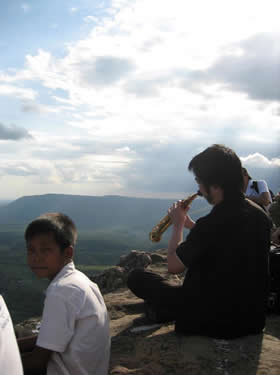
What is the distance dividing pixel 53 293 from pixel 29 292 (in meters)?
109

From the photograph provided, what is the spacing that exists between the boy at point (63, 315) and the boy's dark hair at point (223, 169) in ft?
5.81

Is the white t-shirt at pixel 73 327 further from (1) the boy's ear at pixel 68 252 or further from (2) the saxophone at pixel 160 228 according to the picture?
(2) the saxophone at pixel 160 228

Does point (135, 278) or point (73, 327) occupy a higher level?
point (73, 327)

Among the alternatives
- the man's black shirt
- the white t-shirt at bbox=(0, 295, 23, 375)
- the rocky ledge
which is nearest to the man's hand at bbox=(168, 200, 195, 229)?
the man's black shirt

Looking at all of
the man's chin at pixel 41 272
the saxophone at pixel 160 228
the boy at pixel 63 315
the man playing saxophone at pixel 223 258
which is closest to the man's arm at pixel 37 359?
the boy at pixel 63 315

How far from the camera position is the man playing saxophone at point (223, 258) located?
405 centimetres

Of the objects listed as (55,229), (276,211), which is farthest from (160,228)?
(276,211)

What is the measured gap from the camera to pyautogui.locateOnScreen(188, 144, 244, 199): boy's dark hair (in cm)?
418

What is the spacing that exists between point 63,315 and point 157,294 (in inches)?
88.3

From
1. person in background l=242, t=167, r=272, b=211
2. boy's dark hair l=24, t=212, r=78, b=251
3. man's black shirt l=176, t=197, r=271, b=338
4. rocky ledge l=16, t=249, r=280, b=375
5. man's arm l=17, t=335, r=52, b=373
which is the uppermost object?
person in background l=242, t=167, r=272, b=211

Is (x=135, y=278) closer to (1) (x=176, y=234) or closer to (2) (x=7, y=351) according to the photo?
(1) (x=176, y=234)

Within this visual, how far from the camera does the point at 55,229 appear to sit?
352 centimetres

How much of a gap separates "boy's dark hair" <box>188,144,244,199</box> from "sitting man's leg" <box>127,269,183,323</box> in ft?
4.81

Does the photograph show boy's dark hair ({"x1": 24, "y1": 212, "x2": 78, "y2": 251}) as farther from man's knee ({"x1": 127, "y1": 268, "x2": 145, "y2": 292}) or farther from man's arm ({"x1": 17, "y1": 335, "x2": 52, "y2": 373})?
man's knee ({"x1": 127, "y1": 268, "x2": 145, "y2": 292})
